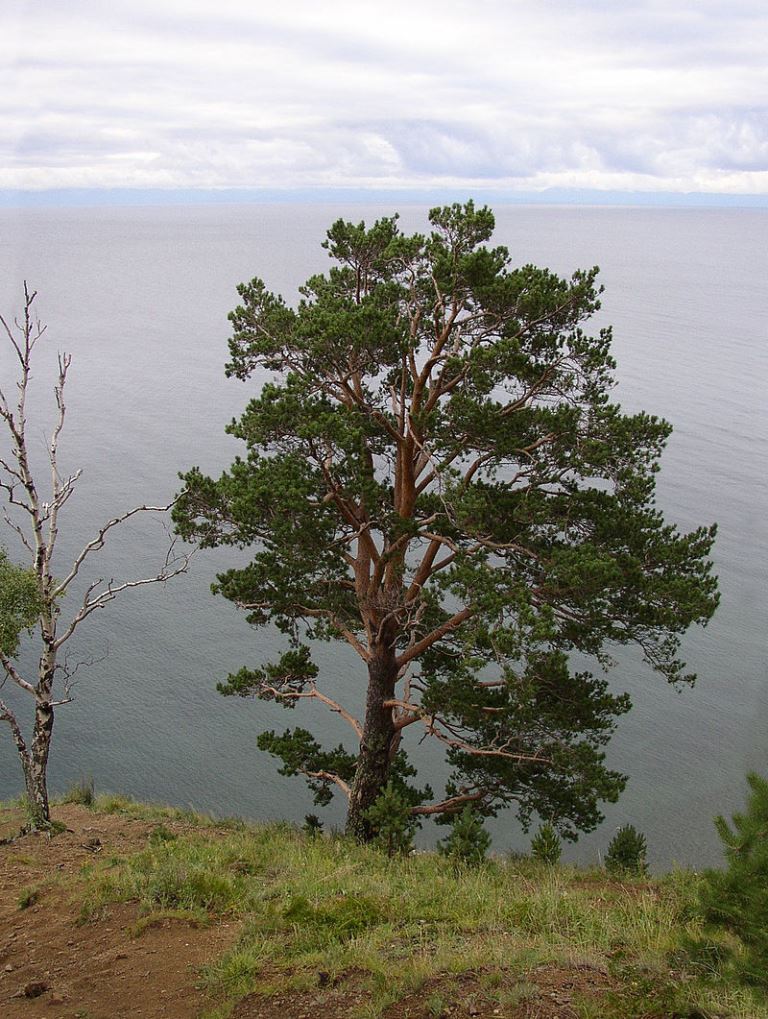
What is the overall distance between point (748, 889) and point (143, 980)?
509 centimetres

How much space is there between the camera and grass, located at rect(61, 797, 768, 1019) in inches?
285

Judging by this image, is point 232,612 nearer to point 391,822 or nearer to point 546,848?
point 391,822

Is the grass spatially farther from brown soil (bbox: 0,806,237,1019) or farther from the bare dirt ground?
brown soil (bbox: 0,806,237,1019)

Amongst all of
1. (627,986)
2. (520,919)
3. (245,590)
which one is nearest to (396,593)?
(245,590)

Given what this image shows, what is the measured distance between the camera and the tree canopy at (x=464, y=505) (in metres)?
13.9

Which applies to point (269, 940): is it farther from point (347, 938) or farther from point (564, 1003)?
point (564, 1003)

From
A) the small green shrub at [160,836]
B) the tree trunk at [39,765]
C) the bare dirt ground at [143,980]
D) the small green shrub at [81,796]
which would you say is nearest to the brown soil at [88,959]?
the bare dirt ground at [143,980]

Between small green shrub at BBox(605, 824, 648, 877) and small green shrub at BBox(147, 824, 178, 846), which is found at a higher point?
small green shrub at BBox(147, 824, 178, 846)

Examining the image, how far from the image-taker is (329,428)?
46.4 ft

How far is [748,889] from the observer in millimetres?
6867

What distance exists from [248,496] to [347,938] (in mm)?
6926

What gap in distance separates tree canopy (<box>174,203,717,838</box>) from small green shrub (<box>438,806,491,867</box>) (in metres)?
1.29

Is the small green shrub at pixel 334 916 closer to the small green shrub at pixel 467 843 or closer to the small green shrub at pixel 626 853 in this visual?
the small green shrub at pixel 467 843

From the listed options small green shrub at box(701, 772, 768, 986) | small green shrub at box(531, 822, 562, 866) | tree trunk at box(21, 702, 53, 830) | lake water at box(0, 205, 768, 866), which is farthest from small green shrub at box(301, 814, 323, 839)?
small green shrub at box(701, 772, 768, 986)
